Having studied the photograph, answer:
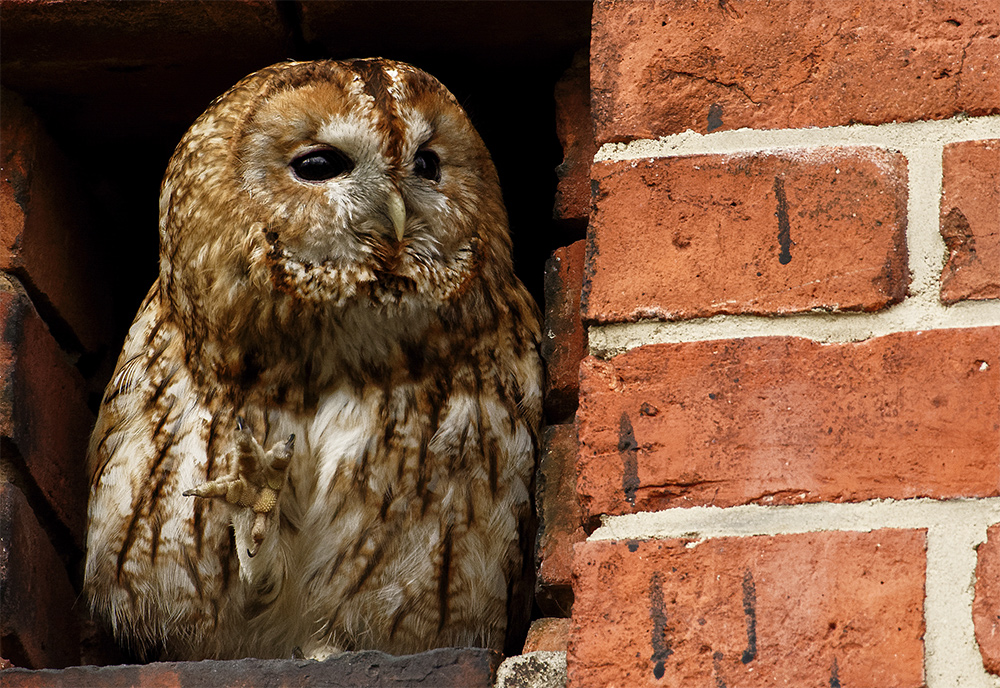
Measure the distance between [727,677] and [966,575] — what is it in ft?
0.58

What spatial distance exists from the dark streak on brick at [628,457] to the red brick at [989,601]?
9.8 inches

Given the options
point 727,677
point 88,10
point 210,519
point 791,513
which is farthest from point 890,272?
Result: point 88,10

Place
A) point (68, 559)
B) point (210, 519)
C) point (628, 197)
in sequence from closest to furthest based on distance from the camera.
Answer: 1. point (628, 197)
2. point (210, 519)
3. point (68, 559)

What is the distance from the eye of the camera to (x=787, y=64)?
1.01 meters

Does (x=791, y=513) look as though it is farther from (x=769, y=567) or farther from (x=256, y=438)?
(x=256, y=438)

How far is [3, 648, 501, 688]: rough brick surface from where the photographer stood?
1.01 m

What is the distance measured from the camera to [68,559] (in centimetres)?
148

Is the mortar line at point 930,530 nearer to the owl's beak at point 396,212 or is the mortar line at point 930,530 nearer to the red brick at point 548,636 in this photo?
the red brick at point 548,636

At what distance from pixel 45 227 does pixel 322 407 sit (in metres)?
0.45

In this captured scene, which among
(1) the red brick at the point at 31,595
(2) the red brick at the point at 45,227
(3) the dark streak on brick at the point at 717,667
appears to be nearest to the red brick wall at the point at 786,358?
(3) the dark streak on brick at the point at 717,667

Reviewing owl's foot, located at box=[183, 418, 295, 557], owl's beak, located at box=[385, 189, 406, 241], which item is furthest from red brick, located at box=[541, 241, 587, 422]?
owl's foot, located at box=[183, 418, 295, 557]

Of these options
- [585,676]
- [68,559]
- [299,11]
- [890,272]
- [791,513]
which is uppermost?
[299,11]

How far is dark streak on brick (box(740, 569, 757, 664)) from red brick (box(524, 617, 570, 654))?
0.23m

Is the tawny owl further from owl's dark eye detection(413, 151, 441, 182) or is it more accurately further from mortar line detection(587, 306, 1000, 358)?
mortar line detection(587, 306, 1000, 358)
